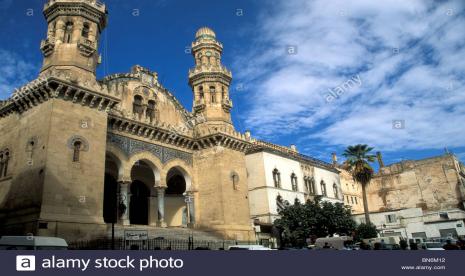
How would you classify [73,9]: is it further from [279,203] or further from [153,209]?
[279,203]

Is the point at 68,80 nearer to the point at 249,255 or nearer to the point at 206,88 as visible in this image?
the point at 206,88

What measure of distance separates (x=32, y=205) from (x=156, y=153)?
856 centimetres

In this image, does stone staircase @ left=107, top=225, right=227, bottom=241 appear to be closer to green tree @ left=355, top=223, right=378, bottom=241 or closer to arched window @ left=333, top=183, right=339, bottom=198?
green tree @ left=355, top=223, right=378, bottom=241

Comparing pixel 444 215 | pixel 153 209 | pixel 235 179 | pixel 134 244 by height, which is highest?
pixel 235 179

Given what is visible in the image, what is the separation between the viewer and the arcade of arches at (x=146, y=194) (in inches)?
808

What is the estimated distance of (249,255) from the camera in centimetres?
800

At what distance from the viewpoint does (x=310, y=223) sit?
2628 cm

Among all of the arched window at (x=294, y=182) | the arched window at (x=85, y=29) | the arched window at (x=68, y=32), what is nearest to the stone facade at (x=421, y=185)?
the arched window at (x=294, y=182)

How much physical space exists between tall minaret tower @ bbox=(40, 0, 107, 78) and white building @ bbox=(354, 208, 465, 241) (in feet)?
101

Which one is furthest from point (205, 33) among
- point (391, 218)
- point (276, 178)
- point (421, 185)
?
point (421, 185)

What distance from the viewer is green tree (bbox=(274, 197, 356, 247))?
2616 centimetres

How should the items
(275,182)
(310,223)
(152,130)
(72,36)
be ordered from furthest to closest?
1. (275,182)
2. (310,223)
3. (152,130)
4. (72,36)

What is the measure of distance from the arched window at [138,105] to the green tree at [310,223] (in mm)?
12719

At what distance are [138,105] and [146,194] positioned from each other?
605 cm
